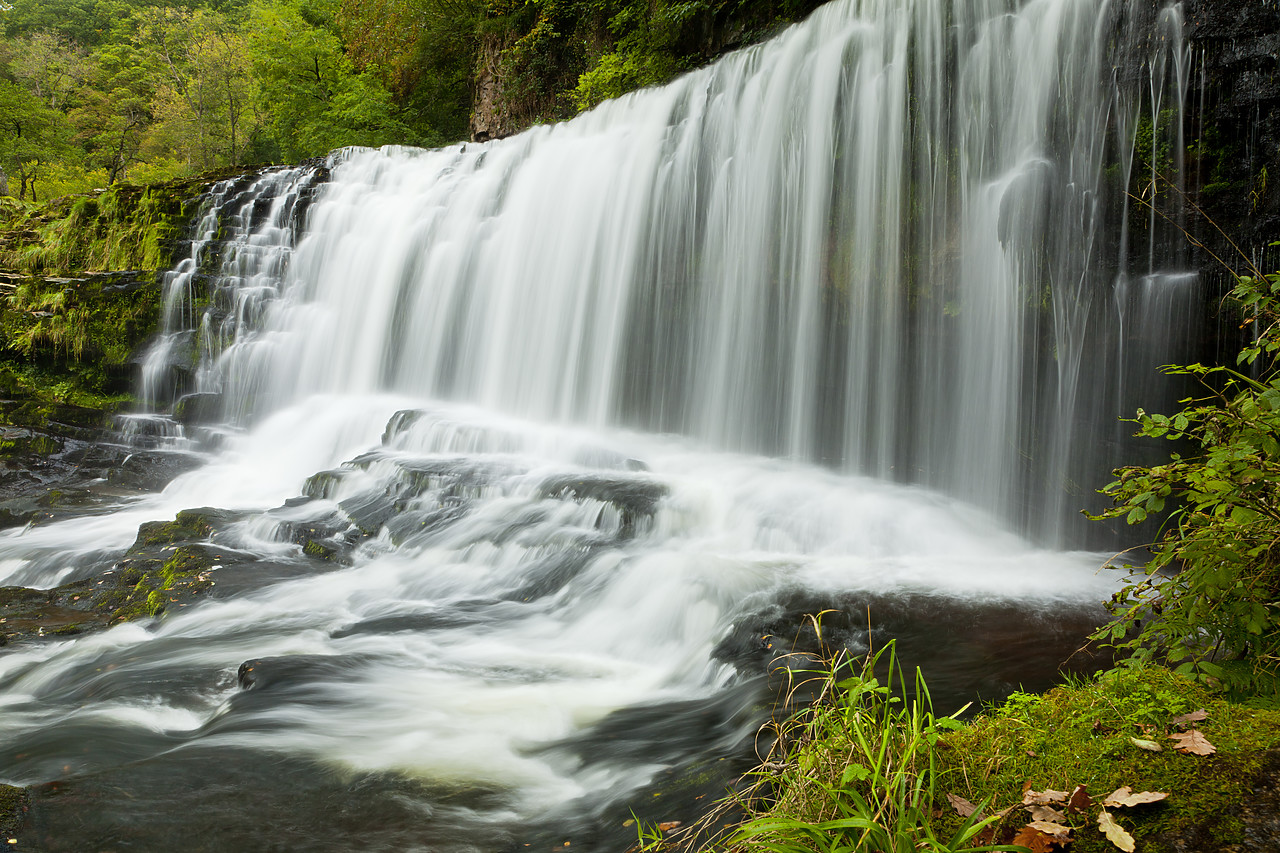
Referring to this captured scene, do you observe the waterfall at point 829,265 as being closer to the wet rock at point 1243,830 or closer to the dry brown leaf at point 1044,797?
the wet rock at point 1243,830

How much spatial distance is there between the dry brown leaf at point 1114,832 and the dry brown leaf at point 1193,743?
31 centimetres

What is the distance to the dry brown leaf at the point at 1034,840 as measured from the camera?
5.32 ft

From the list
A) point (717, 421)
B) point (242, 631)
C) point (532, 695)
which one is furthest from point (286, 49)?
point (532, 695)

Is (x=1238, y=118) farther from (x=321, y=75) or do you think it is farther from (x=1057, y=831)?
(x=321, y=75)

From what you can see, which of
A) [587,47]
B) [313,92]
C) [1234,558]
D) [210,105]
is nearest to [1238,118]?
[1234,558]

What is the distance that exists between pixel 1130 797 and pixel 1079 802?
0.11 meters

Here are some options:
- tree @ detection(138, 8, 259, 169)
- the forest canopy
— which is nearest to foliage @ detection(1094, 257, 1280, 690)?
the forest canopy

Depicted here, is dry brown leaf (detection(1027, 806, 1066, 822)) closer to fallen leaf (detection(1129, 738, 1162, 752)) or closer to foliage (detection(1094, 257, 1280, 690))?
fallen leaf (detection(1129, 738, 1162, 752))

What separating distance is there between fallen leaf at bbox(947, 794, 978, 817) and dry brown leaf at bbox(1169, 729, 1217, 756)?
53 cm

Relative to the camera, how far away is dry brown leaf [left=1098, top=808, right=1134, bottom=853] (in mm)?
1573

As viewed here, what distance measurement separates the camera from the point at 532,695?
4305mm

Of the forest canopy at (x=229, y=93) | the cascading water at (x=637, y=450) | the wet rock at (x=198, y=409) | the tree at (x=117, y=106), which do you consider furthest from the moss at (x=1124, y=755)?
the tree at (x=117, y=106)

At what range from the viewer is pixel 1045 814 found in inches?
66.6

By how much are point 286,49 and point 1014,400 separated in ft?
79.5
